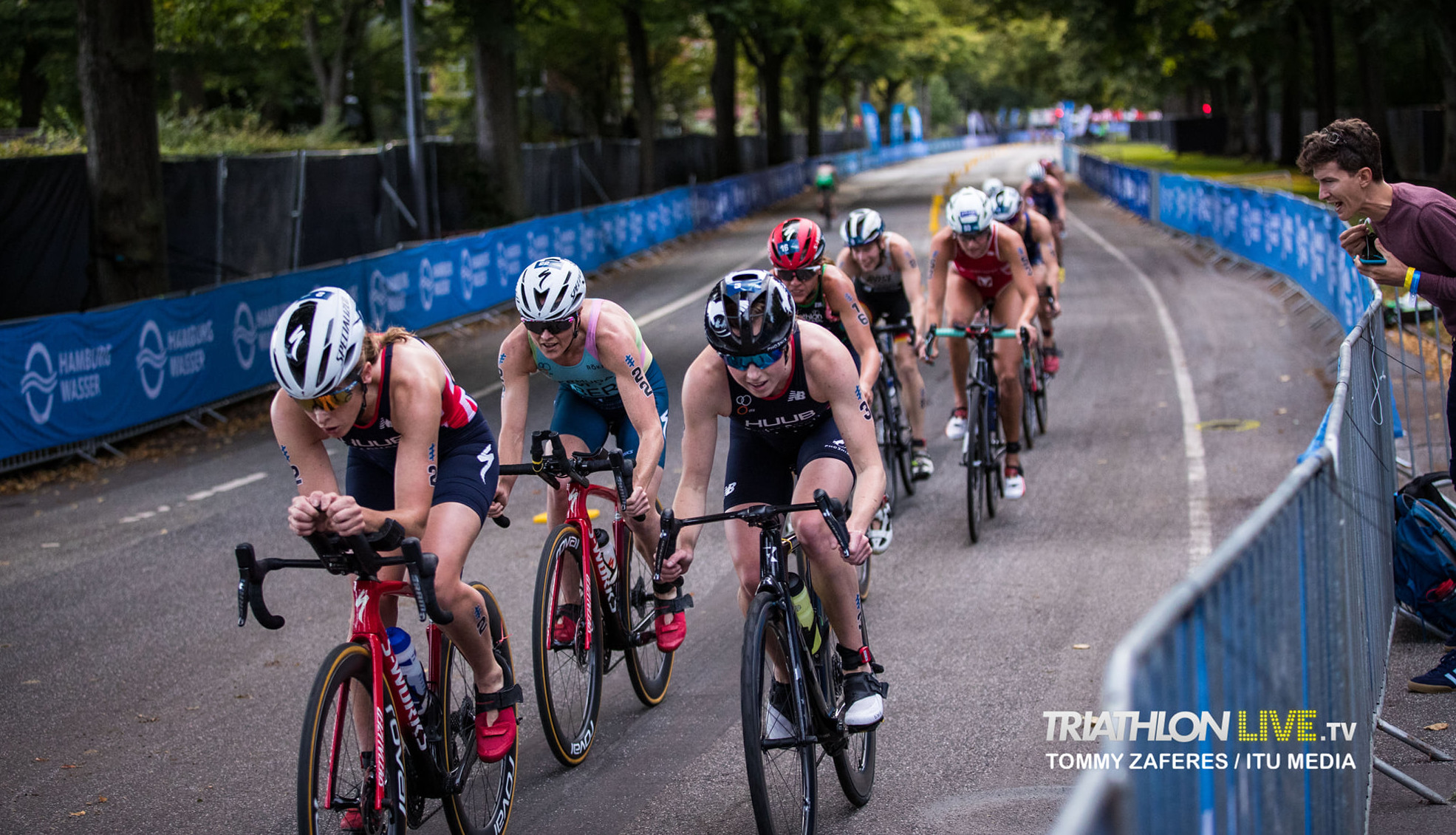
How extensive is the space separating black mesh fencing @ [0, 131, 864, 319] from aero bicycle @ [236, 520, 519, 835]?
14.1 m

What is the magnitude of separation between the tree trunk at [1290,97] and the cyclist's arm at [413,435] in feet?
143

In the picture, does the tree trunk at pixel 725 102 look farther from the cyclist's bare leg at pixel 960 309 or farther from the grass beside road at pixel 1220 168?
the cyclist's bare leg at pixel 960 309

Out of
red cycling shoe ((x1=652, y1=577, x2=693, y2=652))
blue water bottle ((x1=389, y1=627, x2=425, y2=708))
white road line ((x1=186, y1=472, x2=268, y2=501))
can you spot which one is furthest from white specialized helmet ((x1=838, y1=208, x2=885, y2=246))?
white road line ((x1=186, y1=472, x2=268, y2=501))

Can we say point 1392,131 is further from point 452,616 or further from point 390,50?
point 452,616

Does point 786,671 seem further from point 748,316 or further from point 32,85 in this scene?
point 32,85

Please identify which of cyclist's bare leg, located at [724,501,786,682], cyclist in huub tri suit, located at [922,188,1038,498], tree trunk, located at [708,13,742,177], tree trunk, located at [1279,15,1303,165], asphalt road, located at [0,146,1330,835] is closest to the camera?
cyclist's bare leg, located at [724,501,786,682]

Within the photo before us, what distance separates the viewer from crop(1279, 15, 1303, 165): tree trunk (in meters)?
43.2

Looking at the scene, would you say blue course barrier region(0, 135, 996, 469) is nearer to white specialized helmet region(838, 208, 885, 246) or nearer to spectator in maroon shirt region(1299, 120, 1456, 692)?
white specialized helmet region(838, 208, 885, 246)

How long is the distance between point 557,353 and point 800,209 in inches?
1598

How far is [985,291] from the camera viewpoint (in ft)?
32.3

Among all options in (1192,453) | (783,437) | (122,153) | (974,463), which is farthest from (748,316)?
(122,153)

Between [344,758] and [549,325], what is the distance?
2.16 meters

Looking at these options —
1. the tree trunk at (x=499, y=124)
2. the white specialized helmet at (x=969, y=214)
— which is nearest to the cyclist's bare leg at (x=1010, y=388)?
the white specialized helmet at (x=969, y=214)

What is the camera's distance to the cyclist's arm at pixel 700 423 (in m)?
4.87
